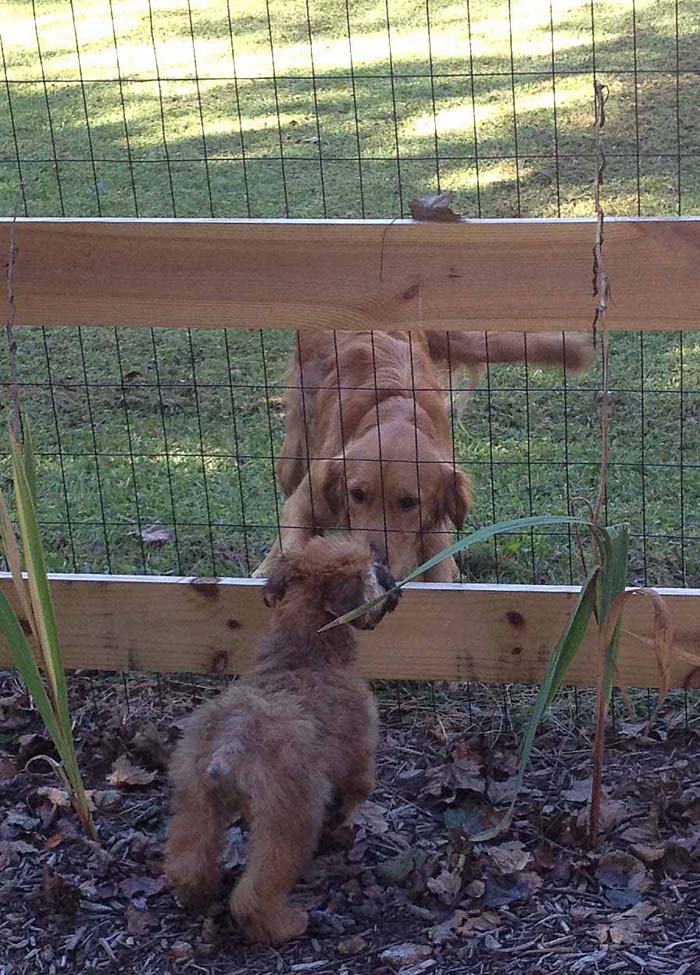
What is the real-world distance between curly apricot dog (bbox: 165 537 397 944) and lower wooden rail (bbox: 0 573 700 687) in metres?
0.33

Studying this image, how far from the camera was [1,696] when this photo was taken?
14.3 ft

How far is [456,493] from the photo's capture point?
5105 millimetres

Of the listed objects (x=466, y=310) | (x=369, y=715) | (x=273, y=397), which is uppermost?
(x=466, y=310)

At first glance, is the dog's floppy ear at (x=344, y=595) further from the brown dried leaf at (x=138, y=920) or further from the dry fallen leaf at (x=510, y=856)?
the brown dried leaf at (x=138, y=920)

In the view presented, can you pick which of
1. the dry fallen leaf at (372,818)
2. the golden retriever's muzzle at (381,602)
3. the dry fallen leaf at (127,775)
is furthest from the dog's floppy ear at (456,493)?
the dry fallen leaf at (127,775)

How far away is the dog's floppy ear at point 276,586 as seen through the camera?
Answer: 358 cm

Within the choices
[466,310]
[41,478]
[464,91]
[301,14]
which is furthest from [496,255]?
[301,14]

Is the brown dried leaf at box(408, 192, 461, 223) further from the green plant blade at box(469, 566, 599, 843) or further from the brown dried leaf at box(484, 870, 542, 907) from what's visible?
the brown dried leaf at box(484, 870, 542, 907)

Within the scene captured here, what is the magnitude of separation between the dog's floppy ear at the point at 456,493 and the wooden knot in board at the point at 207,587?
145 centimetres

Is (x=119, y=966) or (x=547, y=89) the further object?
(x=547, y=89)

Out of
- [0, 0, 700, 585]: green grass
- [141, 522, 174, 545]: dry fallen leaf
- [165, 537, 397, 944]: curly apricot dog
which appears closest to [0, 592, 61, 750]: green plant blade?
[165, 537, 397, 944]: curly apricot dog

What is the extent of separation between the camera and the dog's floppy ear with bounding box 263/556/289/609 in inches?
141

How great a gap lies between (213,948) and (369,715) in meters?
0.73

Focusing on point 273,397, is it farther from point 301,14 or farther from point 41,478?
point 301,14
